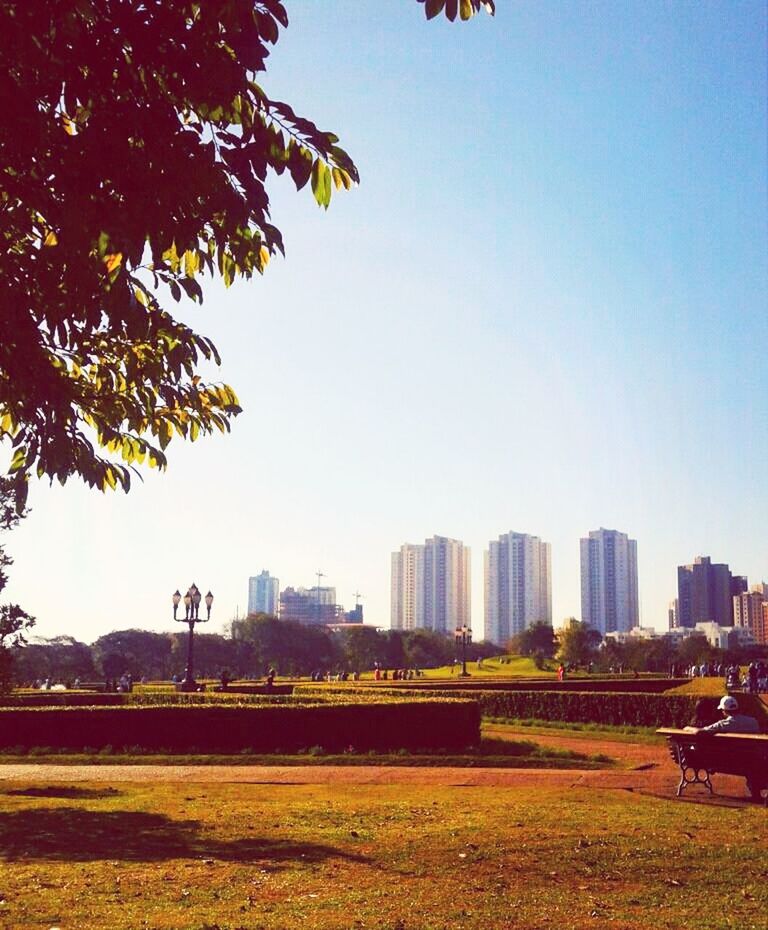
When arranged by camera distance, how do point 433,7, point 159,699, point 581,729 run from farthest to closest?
point 581,729 < point 159,699 < point 433,7

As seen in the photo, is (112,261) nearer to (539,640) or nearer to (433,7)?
(433,7)

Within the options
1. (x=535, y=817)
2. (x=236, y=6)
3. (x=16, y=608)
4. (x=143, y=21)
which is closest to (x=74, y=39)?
Answer: (x=143, y=21)

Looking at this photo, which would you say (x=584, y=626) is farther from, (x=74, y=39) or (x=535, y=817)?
(x=74, y=39)

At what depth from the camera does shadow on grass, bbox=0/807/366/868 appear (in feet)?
26.5

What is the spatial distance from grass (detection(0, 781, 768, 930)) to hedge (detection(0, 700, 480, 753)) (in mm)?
6881

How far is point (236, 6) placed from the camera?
4113 mm

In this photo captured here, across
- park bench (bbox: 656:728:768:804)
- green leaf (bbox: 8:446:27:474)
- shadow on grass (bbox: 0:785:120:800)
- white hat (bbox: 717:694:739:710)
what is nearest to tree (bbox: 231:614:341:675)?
shadow on grass (bbox: 0:785:120:800)

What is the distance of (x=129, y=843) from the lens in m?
8.76

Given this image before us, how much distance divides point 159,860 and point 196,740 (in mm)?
11939

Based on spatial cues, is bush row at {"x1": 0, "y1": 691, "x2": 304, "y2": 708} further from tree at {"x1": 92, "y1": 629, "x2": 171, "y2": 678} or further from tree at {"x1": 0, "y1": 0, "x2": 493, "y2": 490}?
tree at {"x1": 92, "y1": 629, "x2": 171, "y2": 678}

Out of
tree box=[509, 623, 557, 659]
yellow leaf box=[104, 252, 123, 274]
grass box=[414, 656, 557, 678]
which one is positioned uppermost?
yellow leaf box=[104, 252, 123, 274]

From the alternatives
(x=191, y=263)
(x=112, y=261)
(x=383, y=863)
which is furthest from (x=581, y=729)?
(x=112, y=261)

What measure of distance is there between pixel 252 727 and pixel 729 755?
10036 mm

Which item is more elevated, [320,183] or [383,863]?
[320,183]
